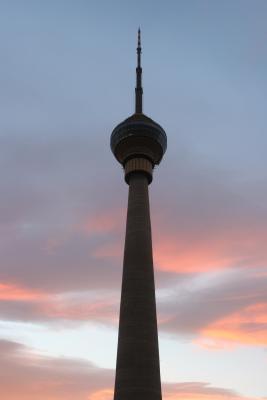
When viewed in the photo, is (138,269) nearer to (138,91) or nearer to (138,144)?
(138,144)

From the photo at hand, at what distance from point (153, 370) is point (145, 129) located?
1421 inches

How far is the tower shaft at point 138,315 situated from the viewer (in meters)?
60.8

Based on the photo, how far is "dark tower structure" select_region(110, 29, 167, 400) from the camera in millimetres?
61094

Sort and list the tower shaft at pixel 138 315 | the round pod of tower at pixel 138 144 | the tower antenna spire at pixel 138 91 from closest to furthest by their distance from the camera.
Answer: the tower shaft at pixel 138 315, the round pod of tower at pixel 138 144, the tower antenna spire at pixel 138 91

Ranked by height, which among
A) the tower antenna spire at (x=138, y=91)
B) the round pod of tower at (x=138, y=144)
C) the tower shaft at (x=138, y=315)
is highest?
the tower antenna spire at (x=138, y=91)

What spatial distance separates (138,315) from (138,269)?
6386 mm

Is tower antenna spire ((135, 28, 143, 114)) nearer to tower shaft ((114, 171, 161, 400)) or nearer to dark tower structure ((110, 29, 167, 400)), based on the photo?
dark tower structure ((110, 29, 167, 400))

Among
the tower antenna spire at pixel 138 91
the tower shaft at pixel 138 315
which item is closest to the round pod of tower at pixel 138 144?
the tower antenna spire at pixel 138 91

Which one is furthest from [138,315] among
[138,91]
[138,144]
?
[138,91]

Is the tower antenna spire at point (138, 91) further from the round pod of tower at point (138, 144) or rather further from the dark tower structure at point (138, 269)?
the round pod of tower at point (138, 144)

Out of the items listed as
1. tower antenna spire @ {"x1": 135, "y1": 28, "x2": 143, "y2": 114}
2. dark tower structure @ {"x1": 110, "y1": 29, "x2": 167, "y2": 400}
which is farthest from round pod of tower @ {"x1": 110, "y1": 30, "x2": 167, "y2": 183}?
tower antenna spire @ {"x1": 135, "y1": 28, "x2": 143, "y2": 114}

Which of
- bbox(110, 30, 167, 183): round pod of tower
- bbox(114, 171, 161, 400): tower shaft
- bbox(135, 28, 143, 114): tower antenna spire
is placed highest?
bbox(135, 28, 143, 114): tower antenna spire

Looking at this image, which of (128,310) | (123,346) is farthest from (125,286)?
(123,346)

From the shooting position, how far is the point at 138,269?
67688 millimetres
